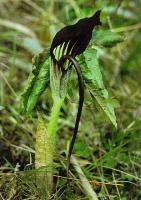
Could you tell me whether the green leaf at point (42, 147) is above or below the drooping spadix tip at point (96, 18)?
below

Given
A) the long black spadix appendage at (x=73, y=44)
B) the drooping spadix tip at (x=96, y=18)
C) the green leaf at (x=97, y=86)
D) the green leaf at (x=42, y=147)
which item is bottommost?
the green leaf at (x=42, y=147)

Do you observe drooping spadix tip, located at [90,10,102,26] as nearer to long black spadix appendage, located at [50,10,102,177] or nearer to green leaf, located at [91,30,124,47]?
long black spadix appendage, located at [50,10,102,177]

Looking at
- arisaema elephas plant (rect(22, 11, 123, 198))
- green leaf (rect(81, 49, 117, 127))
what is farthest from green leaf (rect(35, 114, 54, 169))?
green leaf (rect(81, 49, 117, 127))

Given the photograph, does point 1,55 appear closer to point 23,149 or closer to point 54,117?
point 23,149

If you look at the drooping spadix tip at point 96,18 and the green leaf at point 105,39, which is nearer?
the drooping spadix tip at point 96,18

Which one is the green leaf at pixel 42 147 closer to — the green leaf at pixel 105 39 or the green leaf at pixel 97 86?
the green leaf at pixel 97 86

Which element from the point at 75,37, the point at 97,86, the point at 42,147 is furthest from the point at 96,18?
the point at 42,147

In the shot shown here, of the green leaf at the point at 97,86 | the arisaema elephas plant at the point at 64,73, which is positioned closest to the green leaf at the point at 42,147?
the arisaema elephas plant at the point at 64,73
